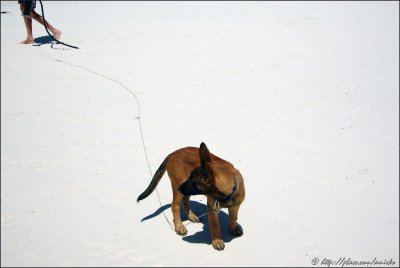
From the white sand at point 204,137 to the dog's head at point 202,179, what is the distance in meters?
0.82

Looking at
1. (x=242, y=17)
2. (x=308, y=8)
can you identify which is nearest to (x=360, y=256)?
(x=242, y=17)

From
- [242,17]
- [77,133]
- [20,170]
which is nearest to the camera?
[20,170]

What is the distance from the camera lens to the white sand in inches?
167

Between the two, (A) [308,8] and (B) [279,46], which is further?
(A) [308,8]

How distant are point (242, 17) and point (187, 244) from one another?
1419 centimetres

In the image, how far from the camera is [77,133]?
6.98 m

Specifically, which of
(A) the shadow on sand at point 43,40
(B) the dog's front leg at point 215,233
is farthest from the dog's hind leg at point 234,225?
(A) the shadow on sand at point 43,40

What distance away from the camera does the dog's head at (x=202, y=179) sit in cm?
352

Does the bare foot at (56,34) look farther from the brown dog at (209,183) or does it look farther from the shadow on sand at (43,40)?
the brown dog at (209,183)

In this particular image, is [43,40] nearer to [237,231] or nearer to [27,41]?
[27,41]

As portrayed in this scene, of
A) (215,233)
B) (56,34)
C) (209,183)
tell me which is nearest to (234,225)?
(215,233)

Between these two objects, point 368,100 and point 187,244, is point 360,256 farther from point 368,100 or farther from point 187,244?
point 368,100

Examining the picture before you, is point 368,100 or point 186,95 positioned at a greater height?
point 368,100

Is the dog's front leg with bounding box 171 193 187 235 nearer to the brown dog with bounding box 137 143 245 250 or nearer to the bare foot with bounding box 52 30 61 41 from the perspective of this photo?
the brown dog with bounding box 137 143 245 250
